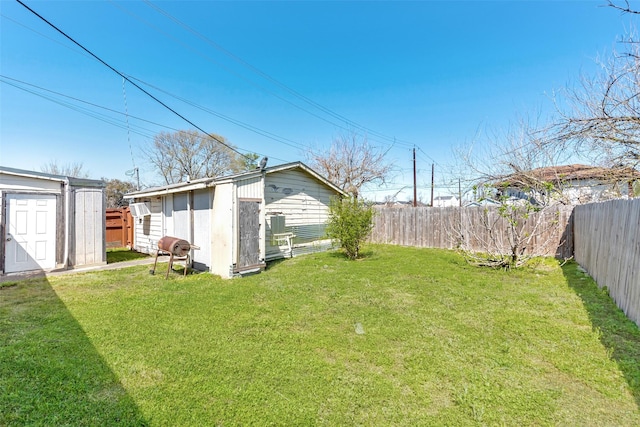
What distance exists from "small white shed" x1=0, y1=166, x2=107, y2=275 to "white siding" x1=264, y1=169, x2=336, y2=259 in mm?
4906

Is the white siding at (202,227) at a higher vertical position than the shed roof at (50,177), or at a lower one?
lower

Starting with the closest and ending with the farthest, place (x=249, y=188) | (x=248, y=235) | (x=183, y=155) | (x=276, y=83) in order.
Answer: (x=248, y=235)
(x=249, y=188)
(x=276, y=83)
(x=183, y=155)

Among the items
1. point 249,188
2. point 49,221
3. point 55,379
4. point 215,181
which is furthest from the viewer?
point 49,221

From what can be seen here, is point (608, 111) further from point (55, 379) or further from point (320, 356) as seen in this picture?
point (55, 379)

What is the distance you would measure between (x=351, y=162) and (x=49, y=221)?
56.2 feet

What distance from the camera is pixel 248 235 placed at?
277 inches

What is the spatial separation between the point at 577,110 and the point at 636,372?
18.8 feet

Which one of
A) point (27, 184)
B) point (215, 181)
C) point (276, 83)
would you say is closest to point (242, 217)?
point (215, 181)

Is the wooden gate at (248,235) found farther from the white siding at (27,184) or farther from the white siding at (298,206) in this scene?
the white siding at (27,184)

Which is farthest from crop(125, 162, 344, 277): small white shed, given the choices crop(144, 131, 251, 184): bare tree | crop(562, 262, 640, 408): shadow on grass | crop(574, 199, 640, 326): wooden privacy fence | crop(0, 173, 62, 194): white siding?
crop(144, 131, 251, 184): bare tree

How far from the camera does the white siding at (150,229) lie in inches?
406

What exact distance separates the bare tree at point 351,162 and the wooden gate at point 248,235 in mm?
14106

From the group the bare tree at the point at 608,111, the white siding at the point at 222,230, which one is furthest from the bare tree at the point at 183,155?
the bare tree at the point at 608,111

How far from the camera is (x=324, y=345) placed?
329 centimetres
